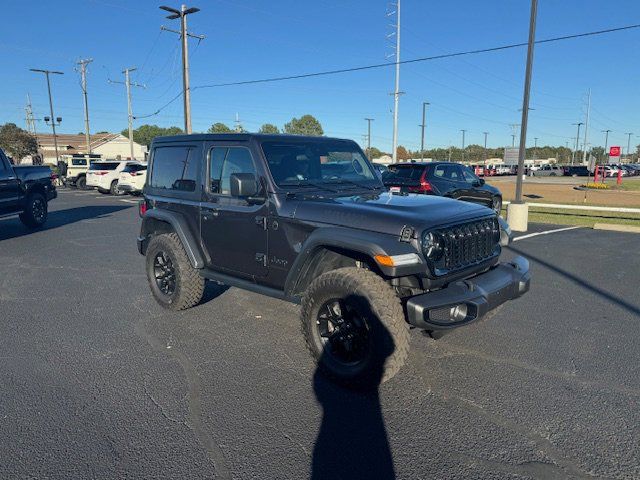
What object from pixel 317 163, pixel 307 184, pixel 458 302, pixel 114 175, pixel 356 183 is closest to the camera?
pixel 458 302

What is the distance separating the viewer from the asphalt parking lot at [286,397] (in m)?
2.70

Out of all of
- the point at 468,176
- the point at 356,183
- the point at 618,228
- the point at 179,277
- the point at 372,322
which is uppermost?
the point at 356,183

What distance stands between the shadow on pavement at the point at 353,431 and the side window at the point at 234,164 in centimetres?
181

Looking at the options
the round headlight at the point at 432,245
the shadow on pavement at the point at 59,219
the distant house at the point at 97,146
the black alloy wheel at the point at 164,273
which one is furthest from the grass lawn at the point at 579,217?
the distant house at the point at 97,146

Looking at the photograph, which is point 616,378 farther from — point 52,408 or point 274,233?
point 52,408

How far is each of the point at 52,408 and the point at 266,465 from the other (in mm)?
1659

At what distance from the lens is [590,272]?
7094 millimetres

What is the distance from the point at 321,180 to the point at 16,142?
6213cm

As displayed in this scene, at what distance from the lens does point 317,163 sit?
4.60 metres

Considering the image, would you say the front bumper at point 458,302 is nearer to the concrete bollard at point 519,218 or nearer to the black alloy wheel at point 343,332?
the black alloy wheel at point 343,332

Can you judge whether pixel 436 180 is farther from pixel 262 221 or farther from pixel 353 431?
pixel 353 431

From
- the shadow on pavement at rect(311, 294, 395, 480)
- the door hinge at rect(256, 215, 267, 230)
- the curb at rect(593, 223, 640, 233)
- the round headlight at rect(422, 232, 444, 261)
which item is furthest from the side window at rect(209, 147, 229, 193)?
the curb at rect(593, 223, 640, 233)

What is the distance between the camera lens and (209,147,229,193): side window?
461cm

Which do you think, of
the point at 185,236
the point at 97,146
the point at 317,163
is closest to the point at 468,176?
the point at 317,163
